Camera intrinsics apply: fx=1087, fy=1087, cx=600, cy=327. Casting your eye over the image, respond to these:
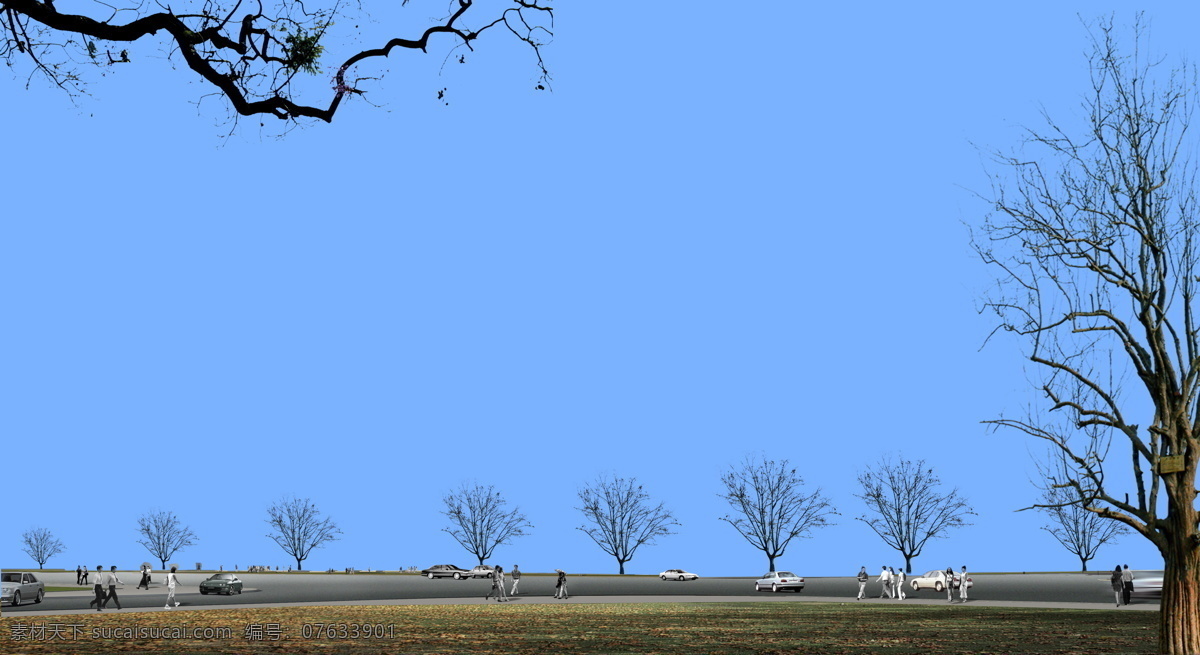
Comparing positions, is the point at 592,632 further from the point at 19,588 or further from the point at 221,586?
the point at 221,586

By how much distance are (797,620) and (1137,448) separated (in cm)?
1766

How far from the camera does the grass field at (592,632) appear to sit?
21.0 m

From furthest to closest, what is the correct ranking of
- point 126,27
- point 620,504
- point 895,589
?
point 620,504 → point 895,589 → point 126,27

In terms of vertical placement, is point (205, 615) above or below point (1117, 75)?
below

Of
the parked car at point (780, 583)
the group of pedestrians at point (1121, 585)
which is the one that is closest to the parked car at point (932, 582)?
the parked car at point (780, 583)

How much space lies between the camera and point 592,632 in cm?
2594

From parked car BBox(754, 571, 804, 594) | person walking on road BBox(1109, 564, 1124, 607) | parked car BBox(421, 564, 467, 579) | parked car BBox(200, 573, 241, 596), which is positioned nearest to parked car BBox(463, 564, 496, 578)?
parked car BBox(421, 564, 467, 579)

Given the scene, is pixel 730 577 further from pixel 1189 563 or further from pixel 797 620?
pixel 1189 563

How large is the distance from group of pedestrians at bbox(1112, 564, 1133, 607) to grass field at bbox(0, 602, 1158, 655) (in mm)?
3380

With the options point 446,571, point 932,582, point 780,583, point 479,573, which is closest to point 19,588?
point 780,583

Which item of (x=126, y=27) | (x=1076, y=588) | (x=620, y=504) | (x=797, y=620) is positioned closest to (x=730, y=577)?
(x=620, y=504)

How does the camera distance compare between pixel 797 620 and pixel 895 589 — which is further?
pixel 895 589

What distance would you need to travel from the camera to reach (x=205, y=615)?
33.0 metres

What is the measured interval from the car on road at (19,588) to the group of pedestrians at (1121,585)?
4379cm
